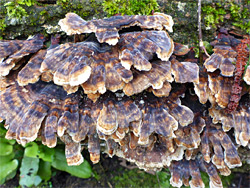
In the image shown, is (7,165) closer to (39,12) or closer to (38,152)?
(38,152)

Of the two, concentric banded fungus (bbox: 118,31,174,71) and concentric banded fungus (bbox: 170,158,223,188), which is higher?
concentric banded fungus (bbox: 118,31,174,71)

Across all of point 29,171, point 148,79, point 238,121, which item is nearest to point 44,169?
point 29,171

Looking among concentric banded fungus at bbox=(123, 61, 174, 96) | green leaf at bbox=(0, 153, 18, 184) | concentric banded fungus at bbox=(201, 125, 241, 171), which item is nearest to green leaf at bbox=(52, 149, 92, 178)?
green leaf at bbox=(0, 153, 18, 184)

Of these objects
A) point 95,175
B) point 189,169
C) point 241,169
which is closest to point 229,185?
point 241,169

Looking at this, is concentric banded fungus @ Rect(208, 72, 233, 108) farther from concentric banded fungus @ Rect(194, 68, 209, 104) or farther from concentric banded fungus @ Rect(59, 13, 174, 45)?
concentric banded fungus @ Rect(59, 13, 174, 45)

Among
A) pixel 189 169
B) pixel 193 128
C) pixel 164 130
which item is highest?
pixel 164 130

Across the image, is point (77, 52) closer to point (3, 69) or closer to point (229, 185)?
point (3, 69)
